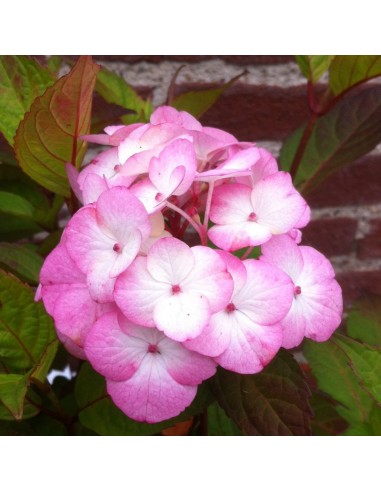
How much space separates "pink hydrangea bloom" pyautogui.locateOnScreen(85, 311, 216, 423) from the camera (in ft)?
1.00

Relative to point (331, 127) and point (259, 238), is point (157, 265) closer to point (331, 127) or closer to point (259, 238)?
point (259, 238)

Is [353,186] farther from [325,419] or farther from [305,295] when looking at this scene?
[305,295]

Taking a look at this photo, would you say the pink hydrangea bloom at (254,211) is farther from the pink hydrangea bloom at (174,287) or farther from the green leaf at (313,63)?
the green leaf at (313,63)

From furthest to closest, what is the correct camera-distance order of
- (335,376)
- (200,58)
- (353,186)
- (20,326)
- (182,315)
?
(353,186) < (200,58) < (335,376) < (20,326) < (182,315)

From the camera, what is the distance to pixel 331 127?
53cm

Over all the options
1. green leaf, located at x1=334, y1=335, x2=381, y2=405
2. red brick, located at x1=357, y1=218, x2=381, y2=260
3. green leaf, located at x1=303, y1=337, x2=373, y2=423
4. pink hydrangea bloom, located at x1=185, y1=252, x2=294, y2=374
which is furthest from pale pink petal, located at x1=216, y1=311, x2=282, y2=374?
red brick, located at x1=357, y1=218, x2=381, y2=260

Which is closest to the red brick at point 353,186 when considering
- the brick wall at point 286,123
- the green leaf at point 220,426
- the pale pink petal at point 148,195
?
the brick wall at point 286,123

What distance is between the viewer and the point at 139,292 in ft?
0.96

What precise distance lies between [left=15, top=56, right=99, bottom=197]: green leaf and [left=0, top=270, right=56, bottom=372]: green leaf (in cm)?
8

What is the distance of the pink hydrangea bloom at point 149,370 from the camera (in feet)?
1.00

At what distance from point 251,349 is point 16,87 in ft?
0.86

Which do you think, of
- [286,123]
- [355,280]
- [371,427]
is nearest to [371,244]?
[355,280]

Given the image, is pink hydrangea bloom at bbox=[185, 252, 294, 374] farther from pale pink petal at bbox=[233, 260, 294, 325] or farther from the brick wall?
the brick wall

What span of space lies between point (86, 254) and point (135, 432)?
A: 0.48ft
